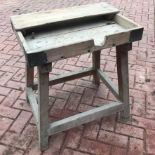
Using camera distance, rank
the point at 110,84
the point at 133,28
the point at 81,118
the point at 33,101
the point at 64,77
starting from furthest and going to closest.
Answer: the point at 64,77
the point at 110,84
the point at 33,101
the point at 81,118
the point at 133,28

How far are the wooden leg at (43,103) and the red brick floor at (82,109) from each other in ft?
0.44

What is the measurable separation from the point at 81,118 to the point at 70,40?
750mm

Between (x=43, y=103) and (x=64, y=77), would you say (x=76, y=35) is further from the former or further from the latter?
(x=64, y=77)

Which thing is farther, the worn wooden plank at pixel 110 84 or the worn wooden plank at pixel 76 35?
the worn wooden plank at pixel 110 84

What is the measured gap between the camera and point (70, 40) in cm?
212

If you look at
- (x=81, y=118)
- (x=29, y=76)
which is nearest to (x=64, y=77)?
(x=29, y=76)

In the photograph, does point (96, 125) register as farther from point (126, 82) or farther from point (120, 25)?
point (120, 25)

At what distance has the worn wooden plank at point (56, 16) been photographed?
217 cm

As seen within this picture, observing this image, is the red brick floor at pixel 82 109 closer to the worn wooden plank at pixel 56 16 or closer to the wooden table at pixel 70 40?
the wooden table at pixel 70 40

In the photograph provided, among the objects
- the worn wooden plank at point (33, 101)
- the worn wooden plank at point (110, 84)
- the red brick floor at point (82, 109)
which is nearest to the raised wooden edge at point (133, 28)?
the worn wooden plank at point (110, 84)

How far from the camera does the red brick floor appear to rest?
238 centimetres

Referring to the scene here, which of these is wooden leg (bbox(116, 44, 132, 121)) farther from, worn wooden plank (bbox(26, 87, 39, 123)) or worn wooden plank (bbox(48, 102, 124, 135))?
worn wooden plank (bbox(26, 87, 39, 123))

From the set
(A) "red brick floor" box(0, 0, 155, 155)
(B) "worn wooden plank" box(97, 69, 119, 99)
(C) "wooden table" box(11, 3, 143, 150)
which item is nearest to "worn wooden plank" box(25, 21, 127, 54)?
(C) "wooden table" box(11, 3, 143, 150)

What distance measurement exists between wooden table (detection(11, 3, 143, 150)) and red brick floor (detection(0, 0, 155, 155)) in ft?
0.55
